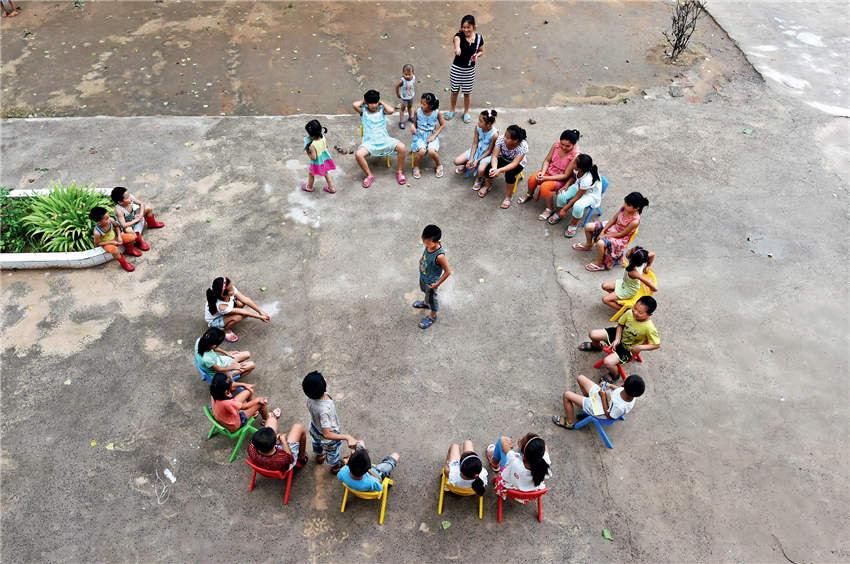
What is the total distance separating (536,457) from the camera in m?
4.24

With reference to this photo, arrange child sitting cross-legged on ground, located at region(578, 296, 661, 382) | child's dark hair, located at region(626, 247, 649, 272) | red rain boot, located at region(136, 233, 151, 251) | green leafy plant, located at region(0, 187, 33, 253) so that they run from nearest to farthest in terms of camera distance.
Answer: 1. child sitting cross-legged on ground, located at region(578, 296, 661, 382)
2. child's dark hair, located at region(626, 247, 649, 272)
3. red rain boot, located at region(136, 233, 151, 251)
4. green leafy plant, located at region(0, 187, 33, 253)

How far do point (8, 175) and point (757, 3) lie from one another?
1683cm

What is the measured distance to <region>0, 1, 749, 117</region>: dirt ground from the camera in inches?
408

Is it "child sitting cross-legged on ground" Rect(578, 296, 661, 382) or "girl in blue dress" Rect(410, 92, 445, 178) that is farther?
"girl in blue dress" Rect(410, 92, 445, 178)

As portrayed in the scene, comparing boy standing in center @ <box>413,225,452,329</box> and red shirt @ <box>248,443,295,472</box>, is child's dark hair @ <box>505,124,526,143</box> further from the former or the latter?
red shirt @ <box>248,443,295,472</box>

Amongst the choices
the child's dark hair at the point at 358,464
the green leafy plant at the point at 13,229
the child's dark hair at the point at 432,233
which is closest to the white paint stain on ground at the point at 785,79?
the child's dark hair at the point at 432,233

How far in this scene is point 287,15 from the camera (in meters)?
12.8

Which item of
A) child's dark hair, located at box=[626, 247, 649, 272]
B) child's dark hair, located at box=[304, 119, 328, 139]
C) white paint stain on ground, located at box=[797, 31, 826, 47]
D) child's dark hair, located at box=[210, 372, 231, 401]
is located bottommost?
child's dark hair, located at box=[210, 372, 231, 401]

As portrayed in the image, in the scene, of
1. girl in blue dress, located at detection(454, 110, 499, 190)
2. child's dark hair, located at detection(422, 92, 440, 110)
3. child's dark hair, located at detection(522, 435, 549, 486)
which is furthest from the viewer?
child's dark hair, located at detection(422, 92, 440, 110)

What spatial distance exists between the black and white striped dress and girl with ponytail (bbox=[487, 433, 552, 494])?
6.66 meters

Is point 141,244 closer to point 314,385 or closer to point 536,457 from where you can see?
point 314,385

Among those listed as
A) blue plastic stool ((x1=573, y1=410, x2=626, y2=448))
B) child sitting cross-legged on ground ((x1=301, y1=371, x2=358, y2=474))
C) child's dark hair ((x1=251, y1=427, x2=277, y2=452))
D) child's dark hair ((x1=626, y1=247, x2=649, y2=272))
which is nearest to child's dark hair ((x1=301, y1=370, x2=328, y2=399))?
child sitting cross-legged on ground ((x1=301, y1=371, x2=358, y2=474))

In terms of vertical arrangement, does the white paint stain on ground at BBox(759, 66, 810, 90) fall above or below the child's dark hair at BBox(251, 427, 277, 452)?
above

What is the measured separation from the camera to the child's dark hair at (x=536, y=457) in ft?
13.9
